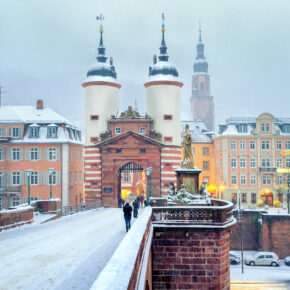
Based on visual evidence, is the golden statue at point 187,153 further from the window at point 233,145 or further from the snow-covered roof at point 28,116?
the window at point 233,145

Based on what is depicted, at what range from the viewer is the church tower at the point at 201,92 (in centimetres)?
11769

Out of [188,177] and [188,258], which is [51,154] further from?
[188,258]

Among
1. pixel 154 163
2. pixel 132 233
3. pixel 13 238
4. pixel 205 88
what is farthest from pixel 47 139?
pixel 205 88

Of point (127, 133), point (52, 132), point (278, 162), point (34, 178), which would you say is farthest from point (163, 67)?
point (278, 162)

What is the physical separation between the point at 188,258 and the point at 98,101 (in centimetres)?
2925

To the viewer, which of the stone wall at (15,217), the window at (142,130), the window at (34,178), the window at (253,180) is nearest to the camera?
the stone wall at (15,217)

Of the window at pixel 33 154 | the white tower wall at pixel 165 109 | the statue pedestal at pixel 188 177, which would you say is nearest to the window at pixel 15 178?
the window at pixel 33 154

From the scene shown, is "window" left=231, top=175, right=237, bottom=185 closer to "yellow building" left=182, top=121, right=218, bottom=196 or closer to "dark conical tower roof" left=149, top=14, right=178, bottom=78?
"yellow building" left=182, top=121, right=218, bottom=196

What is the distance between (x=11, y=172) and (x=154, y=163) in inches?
662

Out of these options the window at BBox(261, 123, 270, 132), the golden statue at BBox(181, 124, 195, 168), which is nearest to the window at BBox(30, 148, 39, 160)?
the golden statue at BBox(181, 124, 195, 168)

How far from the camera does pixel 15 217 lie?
805 inches

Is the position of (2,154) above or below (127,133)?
below

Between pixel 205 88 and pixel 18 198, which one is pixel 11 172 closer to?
pixel 18 198

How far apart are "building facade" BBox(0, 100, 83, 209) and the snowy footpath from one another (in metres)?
23.2
